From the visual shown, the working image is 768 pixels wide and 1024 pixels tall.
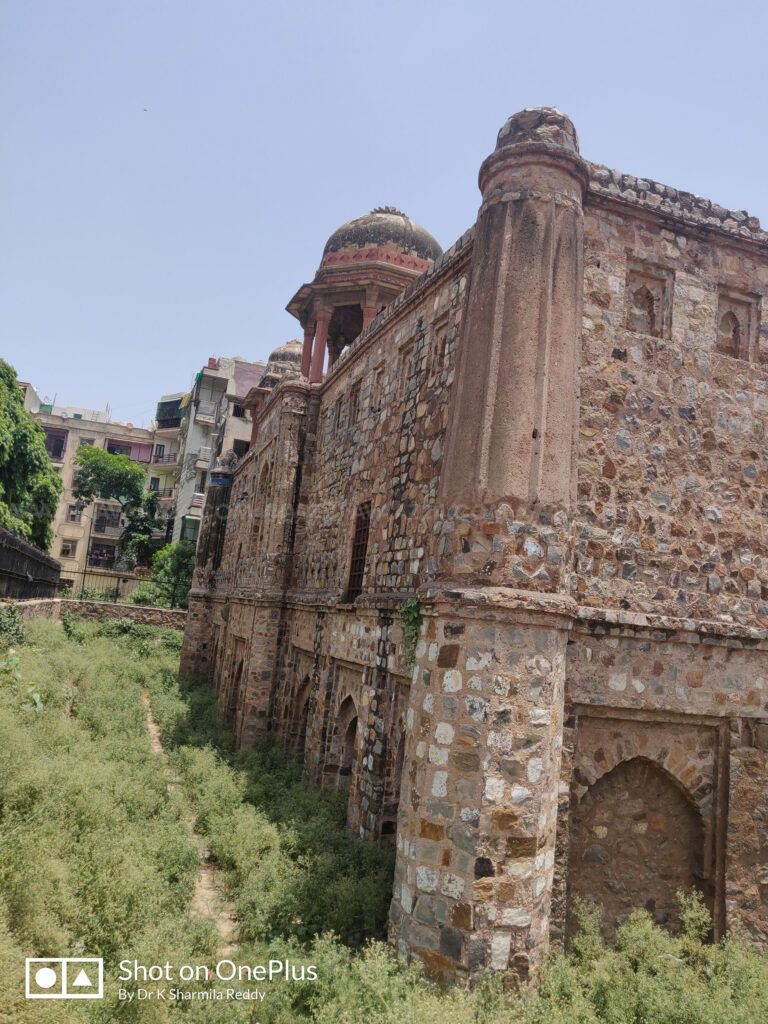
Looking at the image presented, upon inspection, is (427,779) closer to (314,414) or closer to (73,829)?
(73,829)

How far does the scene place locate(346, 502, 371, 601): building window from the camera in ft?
37.4

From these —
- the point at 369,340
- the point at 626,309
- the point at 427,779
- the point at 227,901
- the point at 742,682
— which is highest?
the point at 369,340

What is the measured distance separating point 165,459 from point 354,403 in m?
43.8

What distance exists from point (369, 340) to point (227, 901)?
8.99 metres

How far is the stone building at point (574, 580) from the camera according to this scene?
604 centimetres

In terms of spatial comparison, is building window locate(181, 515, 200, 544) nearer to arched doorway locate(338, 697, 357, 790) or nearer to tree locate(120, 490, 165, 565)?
tree locate(120, 490, 165, 565)

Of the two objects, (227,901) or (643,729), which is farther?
(227,901)

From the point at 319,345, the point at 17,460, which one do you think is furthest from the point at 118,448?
the point at 319,345

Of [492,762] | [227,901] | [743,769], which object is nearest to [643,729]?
[743,769]

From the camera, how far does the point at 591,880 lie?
22.6 feet

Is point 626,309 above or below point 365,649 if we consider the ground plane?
above

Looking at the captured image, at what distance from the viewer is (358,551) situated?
37.9 feet

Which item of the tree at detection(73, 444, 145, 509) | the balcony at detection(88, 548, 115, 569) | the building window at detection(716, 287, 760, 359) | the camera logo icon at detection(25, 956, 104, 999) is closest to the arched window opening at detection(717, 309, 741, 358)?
the building window at detection(716, 287, 760, 359)

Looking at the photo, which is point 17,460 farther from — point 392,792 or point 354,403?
point 392,792
